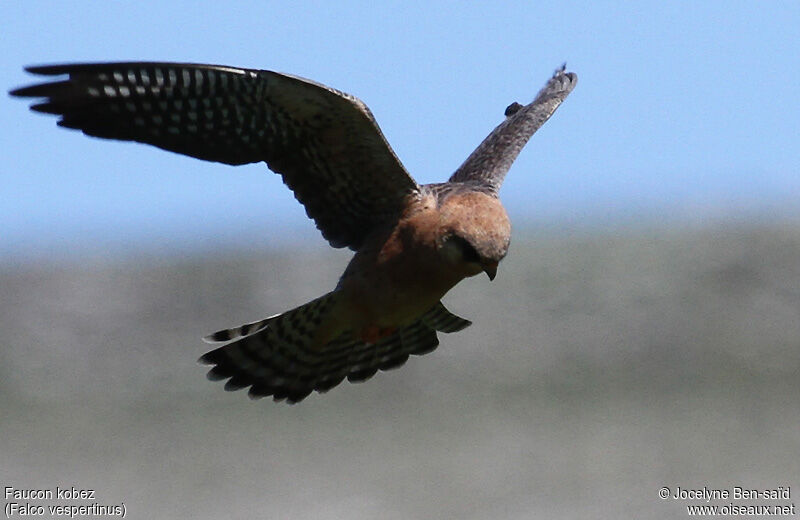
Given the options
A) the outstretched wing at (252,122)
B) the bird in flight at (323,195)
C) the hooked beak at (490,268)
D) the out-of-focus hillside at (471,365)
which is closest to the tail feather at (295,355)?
the bird in flight at (323,195)

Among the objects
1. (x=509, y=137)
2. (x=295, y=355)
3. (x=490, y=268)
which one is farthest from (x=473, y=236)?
(x=509, y=137)

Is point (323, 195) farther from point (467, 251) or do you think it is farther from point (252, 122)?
point (467, 251)

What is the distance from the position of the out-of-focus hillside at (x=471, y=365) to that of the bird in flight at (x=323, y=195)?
26.3 ft

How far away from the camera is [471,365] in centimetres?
1939

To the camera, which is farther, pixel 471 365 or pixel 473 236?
pixel 471 365

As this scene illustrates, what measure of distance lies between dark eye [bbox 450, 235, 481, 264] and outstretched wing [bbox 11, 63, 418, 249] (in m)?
0.51

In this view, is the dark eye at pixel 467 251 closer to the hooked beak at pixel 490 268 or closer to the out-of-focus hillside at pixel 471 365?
the hooked beak at pixel 490 268

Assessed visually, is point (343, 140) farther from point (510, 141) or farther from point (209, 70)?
point (510, 141)

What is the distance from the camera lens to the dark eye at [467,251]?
8.71 metres

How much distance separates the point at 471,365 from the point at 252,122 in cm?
1100

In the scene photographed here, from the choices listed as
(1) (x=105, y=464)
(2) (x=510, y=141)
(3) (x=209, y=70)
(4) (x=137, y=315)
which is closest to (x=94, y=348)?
(4) (x=137, y=315)

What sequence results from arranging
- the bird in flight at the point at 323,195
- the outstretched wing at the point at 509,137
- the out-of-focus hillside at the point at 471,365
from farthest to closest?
the out-of-focus hillside at the point at 471,365 → the outstretched wing at the point at 509,137 → the bird in flight at the point at 323,195

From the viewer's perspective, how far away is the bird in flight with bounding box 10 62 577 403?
27.3 feet

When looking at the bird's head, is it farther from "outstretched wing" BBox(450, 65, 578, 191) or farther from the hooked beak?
"outstretched wing" BBox(450, 65, 578, 191)
